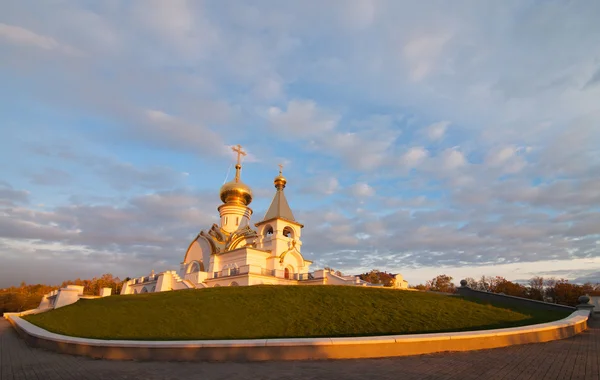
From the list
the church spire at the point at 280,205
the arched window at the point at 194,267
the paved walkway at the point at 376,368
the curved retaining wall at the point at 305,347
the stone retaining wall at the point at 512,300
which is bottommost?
the paved walkway at the point at 376,368

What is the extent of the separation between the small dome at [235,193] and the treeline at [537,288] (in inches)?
897

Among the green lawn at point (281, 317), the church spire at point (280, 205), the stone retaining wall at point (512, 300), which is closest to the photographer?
the green lawn at point (281, 317)

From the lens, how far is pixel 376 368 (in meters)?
6.38

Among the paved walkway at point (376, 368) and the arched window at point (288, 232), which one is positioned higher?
the arched window at point (288, 232)

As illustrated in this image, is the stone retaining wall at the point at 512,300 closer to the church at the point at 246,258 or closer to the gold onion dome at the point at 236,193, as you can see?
the church at the point at 246,258

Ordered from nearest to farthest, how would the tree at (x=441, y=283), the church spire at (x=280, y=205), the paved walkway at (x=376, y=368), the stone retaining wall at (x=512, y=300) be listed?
the paved walkway at (x=376, y=368) < the stone retaining wall at (x=512, y=300) < the church spire at (x=280, y=205) < the tree at (x=441, y=283)

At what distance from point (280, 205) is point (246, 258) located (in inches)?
235

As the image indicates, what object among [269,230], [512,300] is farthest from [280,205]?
[512,300]

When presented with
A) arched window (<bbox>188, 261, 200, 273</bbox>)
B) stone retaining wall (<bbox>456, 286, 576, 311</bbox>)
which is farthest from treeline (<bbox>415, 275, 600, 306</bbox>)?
arched window (<bbox>188, 261, 200, 273</bbox>)

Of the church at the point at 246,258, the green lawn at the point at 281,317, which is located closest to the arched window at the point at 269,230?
the church at the point at 246,258

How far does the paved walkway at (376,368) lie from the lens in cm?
596

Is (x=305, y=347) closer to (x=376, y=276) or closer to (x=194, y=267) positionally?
(x=194, y=267)

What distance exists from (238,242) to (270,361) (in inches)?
996

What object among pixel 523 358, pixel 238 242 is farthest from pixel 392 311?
pixel 238 242
